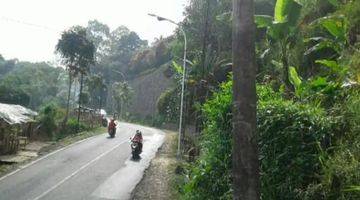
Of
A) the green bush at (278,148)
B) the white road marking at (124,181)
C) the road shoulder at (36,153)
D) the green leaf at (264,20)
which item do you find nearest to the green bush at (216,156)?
the green bush at (278,148)

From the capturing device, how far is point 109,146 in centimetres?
3122

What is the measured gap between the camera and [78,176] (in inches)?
785

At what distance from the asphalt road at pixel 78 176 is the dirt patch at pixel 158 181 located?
344 mm

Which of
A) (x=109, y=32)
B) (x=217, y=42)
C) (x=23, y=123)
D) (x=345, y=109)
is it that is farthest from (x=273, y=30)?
(x=109, y=32)

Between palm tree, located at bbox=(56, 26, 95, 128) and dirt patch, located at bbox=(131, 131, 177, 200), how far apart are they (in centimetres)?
2030

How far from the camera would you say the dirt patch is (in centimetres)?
1689

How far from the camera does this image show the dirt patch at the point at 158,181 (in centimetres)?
1689

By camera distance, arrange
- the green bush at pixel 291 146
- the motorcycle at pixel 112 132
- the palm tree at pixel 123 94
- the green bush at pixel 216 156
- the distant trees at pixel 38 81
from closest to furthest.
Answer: the green bush at pixel 291 146 < the green bush at pixel 216 156 < the motorcycle at pixel 112 132 < the distant trees at pixel 38 81 < the palm tree at pixel 123 94

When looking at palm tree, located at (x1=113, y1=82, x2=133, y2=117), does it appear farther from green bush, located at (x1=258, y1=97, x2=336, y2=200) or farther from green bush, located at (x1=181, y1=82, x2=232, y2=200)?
green bush, located at (x1=258, y1=97, x2=336, y2=200)

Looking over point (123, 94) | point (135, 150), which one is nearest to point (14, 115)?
point (135, 150)

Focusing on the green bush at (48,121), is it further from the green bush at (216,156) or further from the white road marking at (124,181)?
the green bush at (216,156)

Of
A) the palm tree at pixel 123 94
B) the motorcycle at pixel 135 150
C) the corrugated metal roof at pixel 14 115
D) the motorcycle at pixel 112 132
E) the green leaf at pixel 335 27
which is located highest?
the palm tree at pixel 123 94

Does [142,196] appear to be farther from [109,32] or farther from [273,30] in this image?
[109,32]

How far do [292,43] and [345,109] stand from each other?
12527 millimetres
